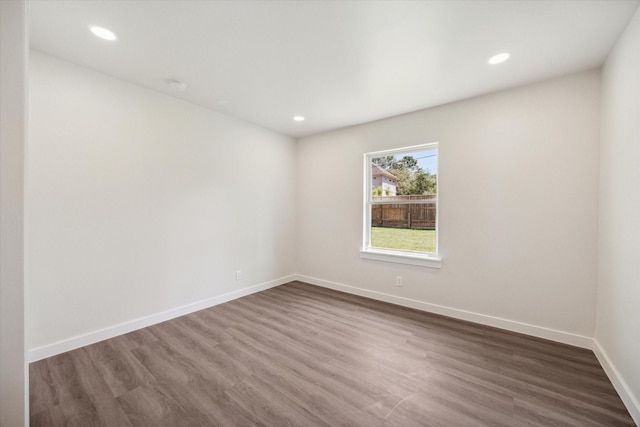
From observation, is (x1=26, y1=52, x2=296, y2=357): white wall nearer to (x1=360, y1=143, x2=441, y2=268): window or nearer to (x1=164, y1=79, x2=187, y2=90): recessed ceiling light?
(x1=164, y1=79, x2=187, y2=90): recessed ceiling light

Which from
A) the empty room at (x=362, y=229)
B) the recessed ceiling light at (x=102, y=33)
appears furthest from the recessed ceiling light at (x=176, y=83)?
the recessed ceiling light at (x=102, y=33)

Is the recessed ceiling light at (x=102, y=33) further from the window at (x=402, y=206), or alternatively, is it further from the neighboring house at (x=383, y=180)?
the neighboring house at (x=383, y=180)

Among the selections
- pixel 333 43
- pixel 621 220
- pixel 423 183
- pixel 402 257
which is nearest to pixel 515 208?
pixel 621 220

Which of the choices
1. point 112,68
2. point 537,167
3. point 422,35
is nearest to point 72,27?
point 112,68

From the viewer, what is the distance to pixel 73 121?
2295mm

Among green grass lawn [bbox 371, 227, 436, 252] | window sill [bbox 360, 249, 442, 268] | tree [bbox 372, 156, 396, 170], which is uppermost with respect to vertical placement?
tree [bbox 372, 156, 396, 170]

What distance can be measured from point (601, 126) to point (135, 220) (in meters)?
4.54

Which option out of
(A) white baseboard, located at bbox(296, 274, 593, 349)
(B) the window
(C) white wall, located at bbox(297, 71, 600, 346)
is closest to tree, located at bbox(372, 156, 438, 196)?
(B) the window

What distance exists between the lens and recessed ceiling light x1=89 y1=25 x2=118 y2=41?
73.0 inches

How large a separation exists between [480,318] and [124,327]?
3.82 m

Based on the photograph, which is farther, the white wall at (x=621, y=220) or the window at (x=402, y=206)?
the window at (x=402, y=206)

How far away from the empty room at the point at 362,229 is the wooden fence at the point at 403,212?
3cm

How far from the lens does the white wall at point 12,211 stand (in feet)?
3.50

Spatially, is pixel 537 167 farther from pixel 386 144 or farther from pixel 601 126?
pixel 386 144
